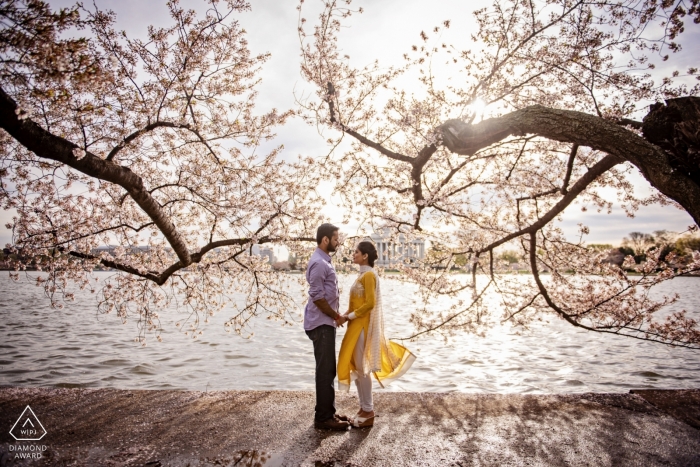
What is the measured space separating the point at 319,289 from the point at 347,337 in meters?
0.67

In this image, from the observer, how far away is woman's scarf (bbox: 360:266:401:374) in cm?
462

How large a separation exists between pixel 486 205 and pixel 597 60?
3.19 metres

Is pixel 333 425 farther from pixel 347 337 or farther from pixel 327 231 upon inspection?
pixel 327 231

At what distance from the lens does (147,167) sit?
7809mm

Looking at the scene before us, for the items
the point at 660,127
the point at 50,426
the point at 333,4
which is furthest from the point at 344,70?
the point at 50,426

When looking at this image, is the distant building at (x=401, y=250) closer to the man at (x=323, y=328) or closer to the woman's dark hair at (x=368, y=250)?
the woman's dark hair at (x=368, y=250)

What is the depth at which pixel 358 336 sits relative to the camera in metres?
4.67

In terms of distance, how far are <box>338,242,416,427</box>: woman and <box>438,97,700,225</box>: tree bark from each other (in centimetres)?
192

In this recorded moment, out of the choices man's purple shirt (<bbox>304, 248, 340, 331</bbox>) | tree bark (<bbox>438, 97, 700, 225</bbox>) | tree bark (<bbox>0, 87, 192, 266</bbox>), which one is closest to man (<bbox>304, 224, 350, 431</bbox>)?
man's purple shirt (<bbox>304, 248, 340, 331</bbox>)

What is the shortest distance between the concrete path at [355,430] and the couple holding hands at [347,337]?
0.29 metres

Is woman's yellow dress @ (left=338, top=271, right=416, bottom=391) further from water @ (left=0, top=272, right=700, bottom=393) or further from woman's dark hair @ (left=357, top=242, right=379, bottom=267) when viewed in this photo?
water @ (left=0, top=272, right=700, bottom=393)

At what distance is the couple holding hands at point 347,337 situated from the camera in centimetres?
445

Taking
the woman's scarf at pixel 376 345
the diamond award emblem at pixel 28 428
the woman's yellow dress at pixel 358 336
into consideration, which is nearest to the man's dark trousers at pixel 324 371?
the woman's yellow dress at pixel 358 336

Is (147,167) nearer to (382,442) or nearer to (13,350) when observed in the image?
(382,442)
